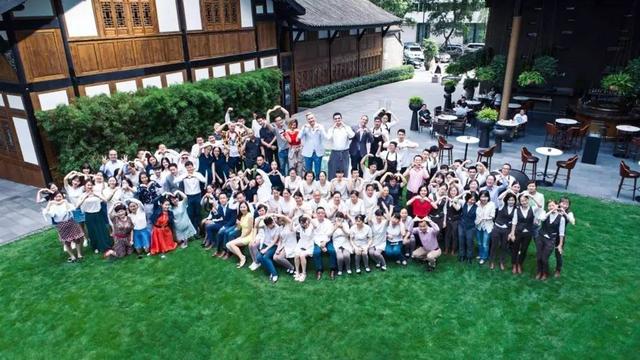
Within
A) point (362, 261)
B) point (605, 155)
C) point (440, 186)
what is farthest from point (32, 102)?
point (605, 155)

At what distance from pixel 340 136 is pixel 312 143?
0.77m

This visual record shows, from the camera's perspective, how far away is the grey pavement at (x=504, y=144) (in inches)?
488

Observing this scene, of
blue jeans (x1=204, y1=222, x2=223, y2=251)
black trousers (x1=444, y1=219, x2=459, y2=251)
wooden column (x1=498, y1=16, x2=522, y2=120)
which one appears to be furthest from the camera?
wooden column (x1=498, y1=16, x2=522, y2=120)

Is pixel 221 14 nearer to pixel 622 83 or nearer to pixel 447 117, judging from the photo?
pixel 447 117

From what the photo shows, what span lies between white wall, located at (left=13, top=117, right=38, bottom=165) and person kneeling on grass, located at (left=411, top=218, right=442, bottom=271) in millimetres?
10524

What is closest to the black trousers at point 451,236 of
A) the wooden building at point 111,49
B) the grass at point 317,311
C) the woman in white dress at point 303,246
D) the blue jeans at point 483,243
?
the grass at point 317,311

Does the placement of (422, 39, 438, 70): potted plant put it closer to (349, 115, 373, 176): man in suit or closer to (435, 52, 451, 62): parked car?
(435, 52, 451, 62): parked car

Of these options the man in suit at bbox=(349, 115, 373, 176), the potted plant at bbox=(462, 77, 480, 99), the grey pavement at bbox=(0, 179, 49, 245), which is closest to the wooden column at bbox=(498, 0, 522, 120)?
the potted plant at bbox=(462, 77, 480, 99)

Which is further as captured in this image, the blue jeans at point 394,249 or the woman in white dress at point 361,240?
the blue jeans at point 394,249

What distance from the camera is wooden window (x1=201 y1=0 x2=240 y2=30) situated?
16.2 m

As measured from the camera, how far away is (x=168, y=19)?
14969 mm

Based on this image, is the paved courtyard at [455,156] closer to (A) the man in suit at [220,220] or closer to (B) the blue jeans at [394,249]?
(A) the man in suit at [220,220]

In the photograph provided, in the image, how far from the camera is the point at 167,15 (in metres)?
14.9

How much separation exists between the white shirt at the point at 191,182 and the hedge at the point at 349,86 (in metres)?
14.5
